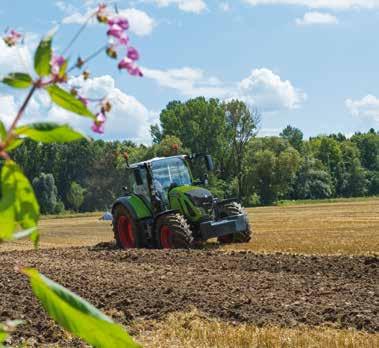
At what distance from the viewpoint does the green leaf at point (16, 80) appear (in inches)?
25.5

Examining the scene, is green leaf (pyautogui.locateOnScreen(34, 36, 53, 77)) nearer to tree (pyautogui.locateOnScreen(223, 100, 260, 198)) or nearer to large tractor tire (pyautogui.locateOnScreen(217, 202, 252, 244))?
large tractor tire (pyautogui.locateOnScreen(217, 202, 252, 244))

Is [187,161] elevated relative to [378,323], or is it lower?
elevated

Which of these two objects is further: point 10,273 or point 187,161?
point 187,161

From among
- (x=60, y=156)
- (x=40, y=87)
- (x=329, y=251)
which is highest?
(x=60, y=156)

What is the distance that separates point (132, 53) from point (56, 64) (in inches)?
2.9

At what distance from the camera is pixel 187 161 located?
14766 millimetres

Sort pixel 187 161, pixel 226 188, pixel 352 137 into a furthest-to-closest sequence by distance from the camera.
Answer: pixel 352 137, pixel 226 188, pixel 187 161

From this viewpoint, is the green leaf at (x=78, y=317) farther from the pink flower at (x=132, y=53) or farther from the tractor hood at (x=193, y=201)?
the tractor hood at (x=193, y=201)

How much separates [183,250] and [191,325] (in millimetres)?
6427

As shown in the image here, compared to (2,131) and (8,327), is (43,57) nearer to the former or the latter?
(2,131)

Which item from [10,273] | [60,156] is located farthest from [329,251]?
[60,156]

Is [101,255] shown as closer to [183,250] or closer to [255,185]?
[183,250]

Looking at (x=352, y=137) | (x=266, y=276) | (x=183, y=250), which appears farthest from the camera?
(x=352, y=137)

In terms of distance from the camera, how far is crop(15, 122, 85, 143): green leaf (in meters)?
0.66
